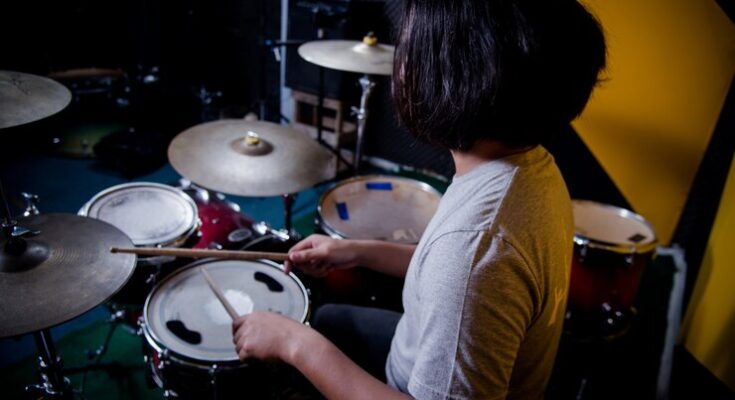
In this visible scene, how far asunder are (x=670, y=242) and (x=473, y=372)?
3.36 meters

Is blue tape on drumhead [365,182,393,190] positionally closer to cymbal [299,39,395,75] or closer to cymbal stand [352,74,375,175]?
cymbal [299,39,395,75]

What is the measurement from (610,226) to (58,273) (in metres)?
2.38

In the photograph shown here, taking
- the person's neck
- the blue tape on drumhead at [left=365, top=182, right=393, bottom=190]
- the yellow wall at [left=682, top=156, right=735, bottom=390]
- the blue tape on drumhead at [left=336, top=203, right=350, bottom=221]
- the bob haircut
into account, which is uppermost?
the bob haircut

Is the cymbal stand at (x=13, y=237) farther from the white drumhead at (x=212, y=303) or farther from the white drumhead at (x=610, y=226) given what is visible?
the white drumhead at (x=610, y=226)

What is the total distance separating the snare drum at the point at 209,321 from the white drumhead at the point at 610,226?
1.43 m

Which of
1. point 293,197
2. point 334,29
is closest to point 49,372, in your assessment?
point 293,197

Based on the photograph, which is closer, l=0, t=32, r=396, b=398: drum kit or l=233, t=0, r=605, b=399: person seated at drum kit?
l=233, t=0, r=605, b=399: person seated at drum kit

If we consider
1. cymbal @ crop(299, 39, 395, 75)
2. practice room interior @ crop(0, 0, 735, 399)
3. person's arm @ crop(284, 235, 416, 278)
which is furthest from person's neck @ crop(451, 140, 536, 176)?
cymbal @ crop(299, 39, 395, 75)

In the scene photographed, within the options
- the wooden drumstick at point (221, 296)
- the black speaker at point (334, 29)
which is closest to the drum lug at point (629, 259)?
the wooden drumstick at point (221, 296)

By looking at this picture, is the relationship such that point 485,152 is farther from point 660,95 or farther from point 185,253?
point 660,95

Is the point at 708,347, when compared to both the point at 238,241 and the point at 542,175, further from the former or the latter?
the point at 238,241

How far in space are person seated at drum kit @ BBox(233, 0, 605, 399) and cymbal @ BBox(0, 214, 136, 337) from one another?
594mm

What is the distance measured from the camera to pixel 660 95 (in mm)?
2840

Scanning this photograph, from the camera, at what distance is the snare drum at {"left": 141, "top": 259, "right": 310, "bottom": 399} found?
4.32ft
